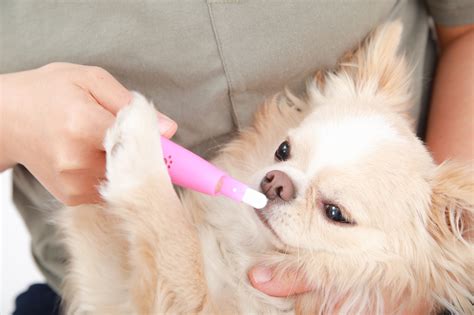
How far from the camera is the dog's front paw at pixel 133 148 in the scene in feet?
A: 2.71

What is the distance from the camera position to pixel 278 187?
0.91m

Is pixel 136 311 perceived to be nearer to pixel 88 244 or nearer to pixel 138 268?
pixel 138 268

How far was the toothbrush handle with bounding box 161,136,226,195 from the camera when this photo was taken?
2.86 ft

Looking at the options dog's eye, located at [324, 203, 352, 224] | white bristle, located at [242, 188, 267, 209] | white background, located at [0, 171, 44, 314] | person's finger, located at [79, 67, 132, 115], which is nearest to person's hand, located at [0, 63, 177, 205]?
person's finger, located at [79, 67, 132, 115]

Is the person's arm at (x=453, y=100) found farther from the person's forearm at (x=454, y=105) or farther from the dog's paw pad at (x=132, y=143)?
the dog's paw pad at (x=132, y=143)

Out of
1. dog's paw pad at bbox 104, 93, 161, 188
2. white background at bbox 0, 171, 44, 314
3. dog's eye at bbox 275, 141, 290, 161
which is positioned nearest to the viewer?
dog's paw pad at bbox 104, 93, 161, 188

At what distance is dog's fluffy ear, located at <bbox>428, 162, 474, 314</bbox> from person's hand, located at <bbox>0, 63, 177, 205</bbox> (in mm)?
573

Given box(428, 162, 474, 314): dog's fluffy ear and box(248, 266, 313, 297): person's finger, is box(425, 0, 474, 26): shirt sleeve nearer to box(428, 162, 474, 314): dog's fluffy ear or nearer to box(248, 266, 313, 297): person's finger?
box(428, 162, 474, 314): dog's fluffy ear

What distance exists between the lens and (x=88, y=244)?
1024mm

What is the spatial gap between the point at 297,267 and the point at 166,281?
0.29 m

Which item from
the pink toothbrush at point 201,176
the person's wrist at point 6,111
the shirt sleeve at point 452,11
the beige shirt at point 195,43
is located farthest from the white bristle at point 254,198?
the shirt sleeve at point 452,11

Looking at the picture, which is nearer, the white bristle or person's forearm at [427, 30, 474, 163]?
the white bristle

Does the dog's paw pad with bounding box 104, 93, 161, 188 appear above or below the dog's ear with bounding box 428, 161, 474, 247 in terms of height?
above

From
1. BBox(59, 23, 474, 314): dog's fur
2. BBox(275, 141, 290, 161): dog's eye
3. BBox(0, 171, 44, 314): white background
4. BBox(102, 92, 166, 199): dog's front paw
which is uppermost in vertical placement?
BBox(102, 92, 166, 199): dog's front paw
